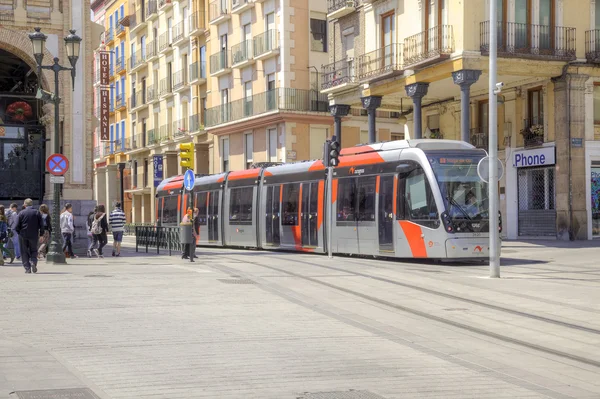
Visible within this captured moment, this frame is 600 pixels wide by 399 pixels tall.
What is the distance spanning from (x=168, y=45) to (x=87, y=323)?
5130 cm

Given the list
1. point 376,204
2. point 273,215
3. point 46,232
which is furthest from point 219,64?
point 376,204

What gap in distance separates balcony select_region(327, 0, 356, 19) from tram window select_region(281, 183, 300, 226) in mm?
12862

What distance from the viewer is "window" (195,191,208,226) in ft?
118

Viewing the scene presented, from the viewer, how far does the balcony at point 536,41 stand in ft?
105

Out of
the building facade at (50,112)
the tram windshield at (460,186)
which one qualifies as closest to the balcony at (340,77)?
the building facade at (50,112)

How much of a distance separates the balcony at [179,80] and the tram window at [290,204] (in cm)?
3022

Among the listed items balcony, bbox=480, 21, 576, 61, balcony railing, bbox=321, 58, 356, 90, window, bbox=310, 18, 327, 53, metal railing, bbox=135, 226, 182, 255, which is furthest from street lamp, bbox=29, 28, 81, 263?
window, bbox=310, 18, 327, 53

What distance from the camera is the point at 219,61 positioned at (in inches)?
2095

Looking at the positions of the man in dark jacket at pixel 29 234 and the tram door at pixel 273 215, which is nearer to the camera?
the man in dark jacket at pixel 29 234

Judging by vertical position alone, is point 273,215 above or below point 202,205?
below

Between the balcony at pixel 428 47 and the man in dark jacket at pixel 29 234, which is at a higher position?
the balcony at pixel 428 47

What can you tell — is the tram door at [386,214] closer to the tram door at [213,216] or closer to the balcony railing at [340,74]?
the tram door at [213,216]

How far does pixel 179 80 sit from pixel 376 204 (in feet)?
123

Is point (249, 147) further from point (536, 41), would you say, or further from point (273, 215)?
point (536, 41)
